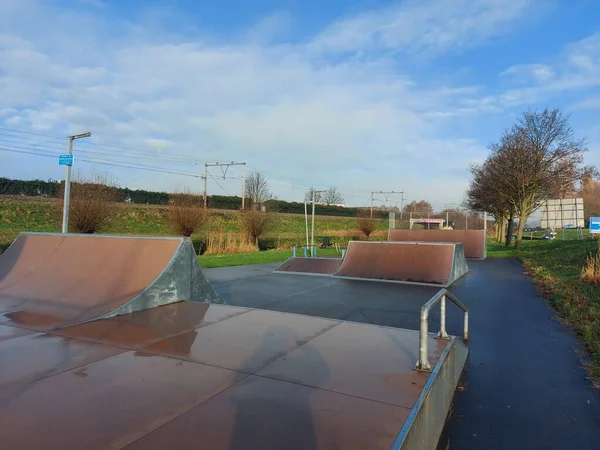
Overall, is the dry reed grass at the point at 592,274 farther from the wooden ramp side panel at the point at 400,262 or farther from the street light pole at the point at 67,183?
the street light pole at the point at 67,183

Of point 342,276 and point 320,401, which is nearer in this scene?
point 320,401

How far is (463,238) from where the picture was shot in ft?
70.4

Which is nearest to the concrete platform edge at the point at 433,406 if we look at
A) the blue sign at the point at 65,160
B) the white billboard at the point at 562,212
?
the blue sign at the point at 65,160

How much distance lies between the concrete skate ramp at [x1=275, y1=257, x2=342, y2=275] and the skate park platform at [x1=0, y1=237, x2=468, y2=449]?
7.72 m

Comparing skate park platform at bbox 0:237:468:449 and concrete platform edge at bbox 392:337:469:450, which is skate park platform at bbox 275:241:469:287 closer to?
skate park platform at bbox 0:237:468:449

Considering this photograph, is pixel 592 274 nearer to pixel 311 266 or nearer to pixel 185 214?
pixel 311 266

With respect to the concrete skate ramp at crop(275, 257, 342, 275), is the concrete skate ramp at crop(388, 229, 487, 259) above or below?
above

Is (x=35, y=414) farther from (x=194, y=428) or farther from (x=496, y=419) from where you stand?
(x=496, y=419)

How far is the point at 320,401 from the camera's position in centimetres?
285

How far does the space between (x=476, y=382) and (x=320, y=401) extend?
85.3 inches

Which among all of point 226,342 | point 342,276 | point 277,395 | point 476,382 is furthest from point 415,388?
point 342,276

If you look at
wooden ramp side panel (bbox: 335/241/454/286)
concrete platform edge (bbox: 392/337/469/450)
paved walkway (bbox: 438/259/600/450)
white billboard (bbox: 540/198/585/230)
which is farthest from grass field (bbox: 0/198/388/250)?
concrete platform edge (bbox: 392/337/469/450)

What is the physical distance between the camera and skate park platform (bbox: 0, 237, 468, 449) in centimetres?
239

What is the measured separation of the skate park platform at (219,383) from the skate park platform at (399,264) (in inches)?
262
